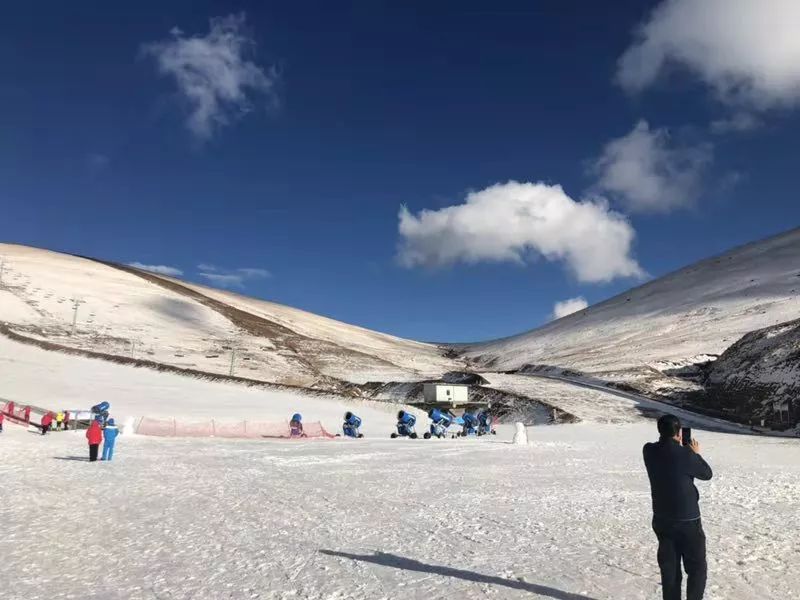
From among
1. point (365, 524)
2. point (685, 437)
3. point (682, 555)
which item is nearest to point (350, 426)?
point (365, 524)

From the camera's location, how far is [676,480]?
6.43 meters

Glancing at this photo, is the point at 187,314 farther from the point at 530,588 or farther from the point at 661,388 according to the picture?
the point at 530,588

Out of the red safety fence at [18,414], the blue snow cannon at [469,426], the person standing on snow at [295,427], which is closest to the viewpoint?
the person standing on snow at [295,427]

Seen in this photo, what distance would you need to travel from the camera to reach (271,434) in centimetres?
3469

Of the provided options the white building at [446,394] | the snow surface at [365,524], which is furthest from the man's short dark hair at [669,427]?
the white building at [446,394]

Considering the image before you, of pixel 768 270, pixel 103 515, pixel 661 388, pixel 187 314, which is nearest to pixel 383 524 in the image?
pixel 103 515

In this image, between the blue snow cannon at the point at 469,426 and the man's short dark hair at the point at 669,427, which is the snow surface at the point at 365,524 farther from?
the blue snow cannon at the point at 469,426

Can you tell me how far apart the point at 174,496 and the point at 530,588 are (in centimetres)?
950

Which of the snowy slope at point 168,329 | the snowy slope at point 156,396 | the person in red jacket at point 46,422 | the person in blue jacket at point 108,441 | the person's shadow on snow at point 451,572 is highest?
the snowy slope at point 168,329

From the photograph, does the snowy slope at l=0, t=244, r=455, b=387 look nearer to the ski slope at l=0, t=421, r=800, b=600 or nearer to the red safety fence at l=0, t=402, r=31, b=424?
the red safety fence at l=0, t=402, r=31, b=424

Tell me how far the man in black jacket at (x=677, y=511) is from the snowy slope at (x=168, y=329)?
66.1m

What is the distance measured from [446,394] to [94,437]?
3745 cm

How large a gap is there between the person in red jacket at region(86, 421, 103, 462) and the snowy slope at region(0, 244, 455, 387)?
50834 millimetres

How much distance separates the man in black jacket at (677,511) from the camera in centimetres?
638
